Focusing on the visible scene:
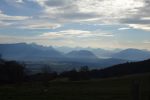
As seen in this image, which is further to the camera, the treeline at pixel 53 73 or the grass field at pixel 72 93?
the treeline at pixel 53 73

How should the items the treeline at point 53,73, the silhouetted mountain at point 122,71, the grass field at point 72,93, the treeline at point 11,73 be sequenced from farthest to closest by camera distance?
the silhouetted mountain at point 122,71 < the treeline at point 53,73 < the treeline at point 11,73 < the grass field at point 72,93

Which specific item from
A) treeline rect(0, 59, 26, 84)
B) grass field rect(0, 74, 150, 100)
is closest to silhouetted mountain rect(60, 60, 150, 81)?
treeline rect(0, 59, 26, 84)

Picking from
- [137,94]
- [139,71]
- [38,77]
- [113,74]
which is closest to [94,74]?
[113,74]

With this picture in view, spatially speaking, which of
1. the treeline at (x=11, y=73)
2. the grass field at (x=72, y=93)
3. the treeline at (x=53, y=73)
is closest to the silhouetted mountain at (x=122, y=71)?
the treeline at (x=53, y=73)

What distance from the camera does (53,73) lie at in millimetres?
119500

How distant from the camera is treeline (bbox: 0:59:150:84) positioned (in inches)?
3691

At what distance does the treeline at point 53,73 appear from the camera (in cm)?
9375

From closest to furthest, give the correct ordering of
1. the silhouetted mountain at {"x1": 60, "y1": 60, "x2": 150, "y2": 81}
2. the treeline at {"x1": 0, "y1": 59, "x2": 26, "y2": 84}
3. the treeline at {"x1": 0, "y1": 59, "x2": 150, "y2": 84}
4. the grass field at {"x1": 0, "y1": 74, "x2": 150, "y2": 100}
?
the grass field at {"x1": 0, "y1": 74, "x2": 150, "y2": 100}
the treeline at {"x1": 0, "y1": 59, "x2": 26, "y2": 84}
the treeline at {"x1": 0, "y1": 59, "x2": 150, "y2": 84}
the silhouetted mountain at {"x1": 60, "y1": 60, "x2": 150, "y2": 81}

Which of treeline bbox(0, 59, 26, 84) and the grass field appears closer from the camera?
the grass field

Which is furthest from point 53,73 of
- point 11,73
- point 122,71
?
point 11,73

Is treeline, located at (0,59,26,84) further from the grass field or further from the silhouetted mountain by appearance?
the grass field

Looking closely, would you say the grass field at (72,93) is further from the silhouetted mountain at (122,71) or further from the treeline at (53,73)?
the silhouetted mountain at (122,71)

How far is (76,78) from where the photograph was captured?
109000 millimetres

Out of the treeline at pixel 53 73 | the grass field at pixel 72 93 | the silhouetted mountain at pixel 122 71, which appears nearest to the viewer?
the grass field at pixel 72 93
